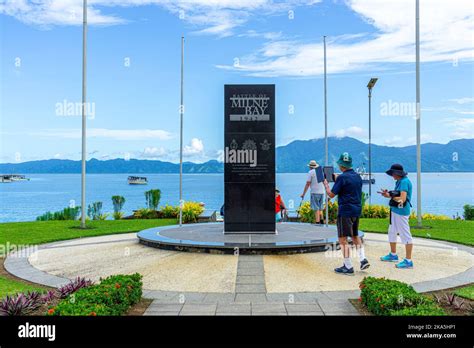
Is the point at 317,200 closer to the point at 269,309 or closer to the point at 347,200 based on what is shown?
the point at 347,200

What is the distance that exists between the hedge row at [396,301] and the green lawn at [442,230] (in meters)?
8.46

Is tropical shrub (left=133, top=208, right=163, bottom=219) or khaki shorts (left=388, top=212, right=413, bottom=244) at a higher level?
khaki shorts (left=388, top=212, right=413, bottom=244)

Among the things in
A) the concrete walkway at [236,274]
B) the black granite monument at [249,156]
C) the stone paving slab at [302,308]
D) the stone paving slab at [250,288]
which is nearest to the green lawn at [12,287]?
the concrete walkway at [236,274]

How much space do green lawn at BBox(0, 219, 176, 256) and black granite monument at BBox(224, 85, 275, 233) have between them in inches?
213

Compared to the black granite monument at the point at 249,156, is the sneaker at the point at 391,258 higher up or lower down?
lower down

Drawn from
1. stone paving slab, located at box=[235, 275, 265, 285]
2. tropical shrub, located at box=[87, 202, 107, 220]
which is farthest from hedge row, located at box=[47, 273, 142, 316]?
tropical shrub, located at box=[87, 202, 107, 220]

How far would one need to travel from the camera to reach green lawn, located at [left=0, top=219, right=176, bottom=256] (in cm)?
1421

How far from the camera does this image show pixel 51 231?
1656 cm

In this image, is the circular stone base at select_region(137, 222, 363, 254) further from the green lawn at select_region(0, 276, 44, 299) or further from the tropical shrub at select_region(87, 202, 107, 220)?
the tropical shrub at select_region(87, 202, 107, 220)

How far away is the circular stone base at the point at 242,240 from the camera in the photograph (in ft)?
35.0

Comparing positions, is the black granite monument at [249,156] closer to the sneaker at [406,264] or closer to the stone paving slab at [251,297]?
the sneaker at [406,264]
